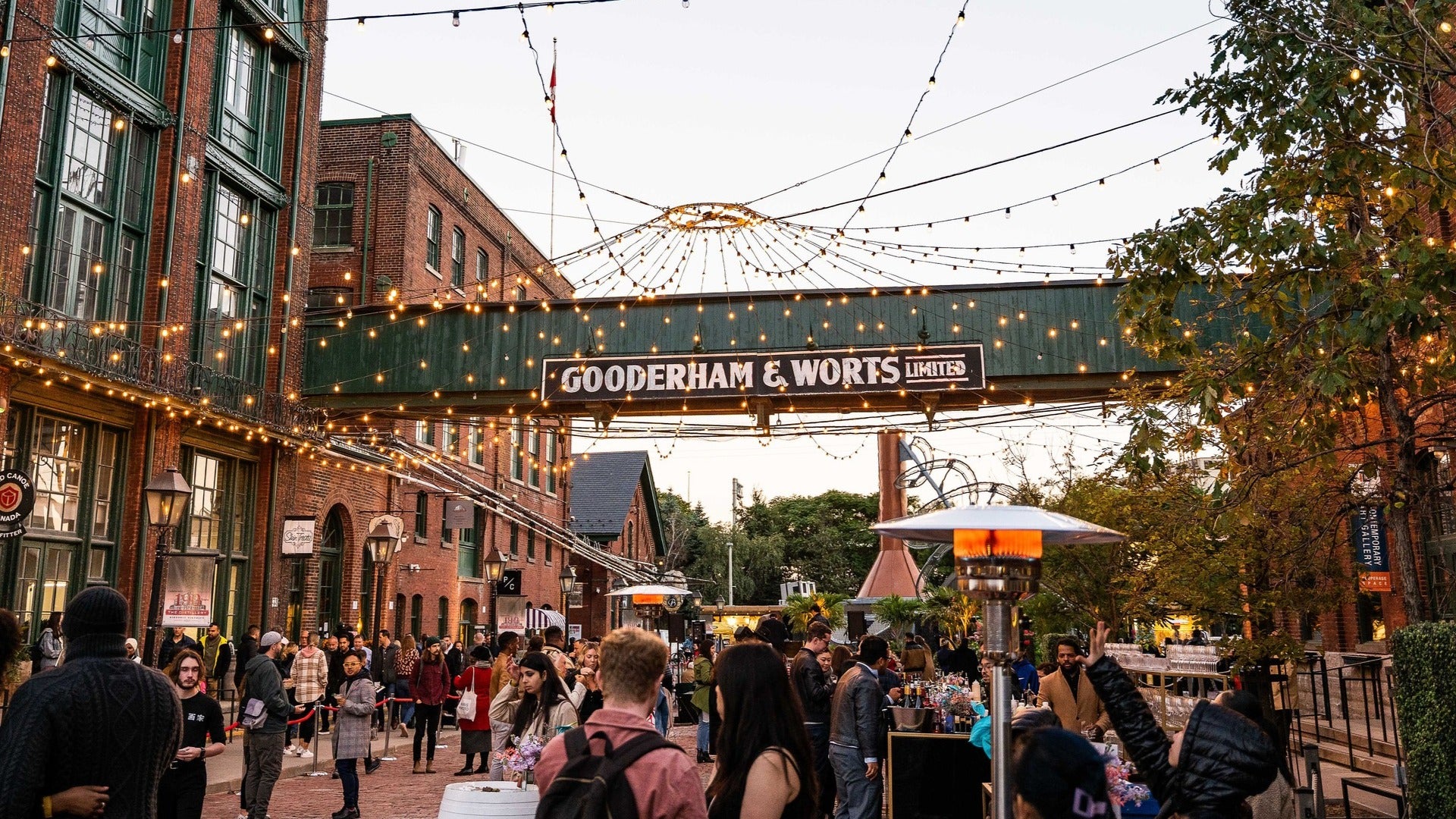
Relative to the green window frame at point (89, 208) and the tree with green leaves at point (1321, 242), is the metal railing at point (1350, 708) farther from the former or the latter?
the green window frame at point (89, 208)

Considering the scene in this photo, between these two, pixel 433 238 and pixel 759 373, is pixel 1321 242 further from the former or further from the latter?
pixel 433 238

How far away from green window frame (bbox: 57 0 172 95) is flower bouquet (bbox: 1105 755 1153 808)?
1563 cm

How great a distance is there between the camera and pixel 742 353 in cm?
1930

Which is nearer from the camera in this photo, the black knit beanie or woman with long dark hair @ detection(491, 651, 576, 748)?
the black knit beanie

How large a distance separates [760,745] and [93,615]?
8.40ft

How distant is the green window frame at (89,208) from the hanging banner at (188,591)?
3854mm

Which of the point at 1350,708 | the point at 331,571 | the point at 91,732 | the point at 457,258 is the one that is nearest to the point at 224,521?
the point at 331,571

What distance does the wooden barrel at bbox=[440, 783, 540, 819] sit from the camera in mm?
6117

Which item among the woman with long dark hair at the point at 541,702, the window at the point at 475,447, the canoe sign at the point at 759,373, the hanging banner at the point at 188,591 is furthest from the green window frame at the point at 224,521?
the woman with long dark hair at the point at 541,702

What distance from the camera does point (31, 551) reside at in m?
15.7

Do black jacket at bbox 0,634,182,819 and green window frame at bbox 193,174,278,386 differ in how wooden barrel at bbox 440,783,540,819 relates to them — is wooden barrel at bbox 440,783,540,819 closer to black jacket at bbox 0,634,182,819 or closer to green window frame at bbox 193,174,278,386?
black jacket at bbox 0,634,182,819

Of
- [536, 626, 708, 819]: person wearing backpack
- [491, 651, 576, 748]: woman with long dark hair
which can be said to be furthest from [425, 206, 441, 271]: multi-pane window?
[536, 626, 708, 819]: person wearing backpack

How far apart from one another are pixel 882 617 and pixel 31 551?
1647 centimetres

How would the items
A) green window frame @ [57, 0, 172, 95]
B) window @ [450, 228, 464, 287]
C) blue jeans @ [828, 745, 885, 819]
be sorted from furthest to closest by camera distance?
window @ [450, 228, 464, 287] → green window frame @ [57, 0, 172, 95] → blue jeans @ [828, 745, 885, 819]
